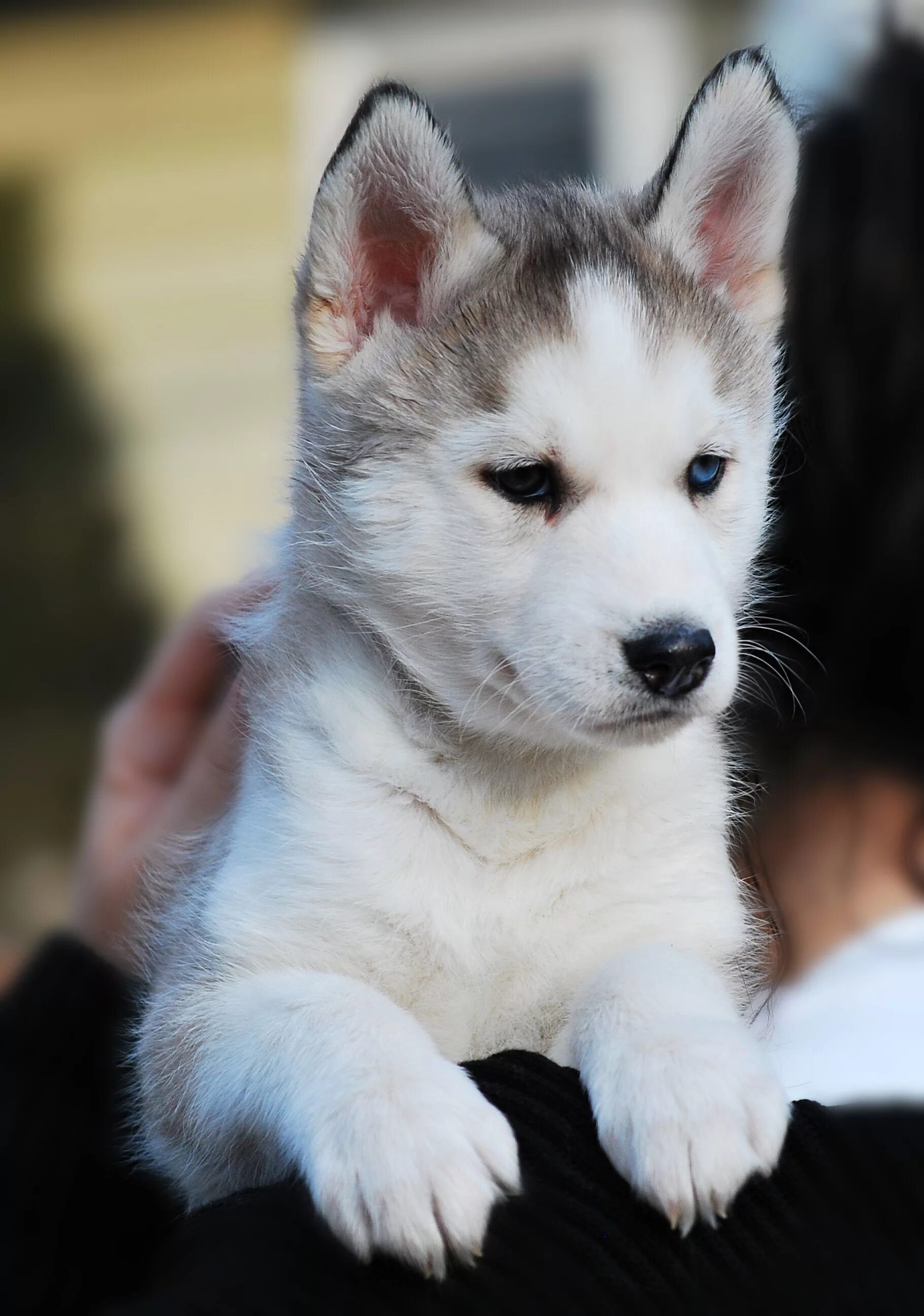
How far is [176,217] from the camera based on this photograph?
748cm

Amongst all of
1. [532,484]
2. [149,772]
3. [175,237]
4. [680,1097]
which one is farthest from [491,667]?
[175,237]

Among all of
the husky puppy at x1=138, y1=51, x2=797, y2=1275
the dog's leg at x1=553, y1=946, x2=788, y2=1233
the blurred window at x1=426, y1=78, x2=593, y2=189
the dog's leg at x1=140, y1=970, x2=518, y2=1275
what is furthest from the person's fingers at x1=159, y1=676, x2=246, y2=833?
the blurred window at x1=426, y1=78, x2=593, y2=189

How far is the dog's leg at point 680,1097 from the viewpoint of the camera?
158cm

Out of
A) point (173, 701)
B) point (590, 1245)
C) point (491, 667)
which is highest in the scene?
point (491, 667)

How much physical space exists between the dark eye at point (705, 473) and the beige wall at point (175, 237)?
16.0 feet

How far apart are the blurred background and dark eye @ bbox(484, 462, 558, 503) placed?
4855 mm

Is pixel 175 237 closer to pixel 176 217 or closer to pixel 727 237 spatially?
pixel 176 217

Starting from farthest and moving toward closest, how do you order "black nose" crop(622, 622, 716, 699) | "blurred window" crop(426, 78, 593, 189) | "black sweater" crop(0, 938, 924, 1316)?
1. "blurred window" crop(426, 78, 593, 189)
2. "black nose" crop(622, 622, 716, 699)
3. "black sweater" crop(0, 938, 924, 1316)

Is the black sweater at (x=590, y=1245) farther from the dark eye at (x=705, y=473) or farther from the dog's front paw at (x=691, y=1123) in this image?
the dark eye at (x=705, y=473)

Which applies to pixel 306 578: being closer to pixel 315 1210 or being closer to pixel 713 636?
pixel 713 636

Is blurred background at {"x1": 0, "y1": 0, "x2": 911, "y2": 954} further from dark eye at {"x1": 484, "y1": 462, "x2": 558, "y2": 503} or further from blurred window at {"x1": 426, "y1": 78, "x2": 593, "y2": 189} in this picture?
dark eye at {"x1": 484, "y1": 462, "x2": 558, "y2": 503}

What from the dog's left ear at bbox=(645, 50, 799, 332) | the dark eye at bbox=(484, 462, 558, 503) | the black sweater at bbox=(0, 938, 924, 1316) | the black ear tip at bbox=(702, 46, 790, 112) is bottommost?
the black sweater at bbox=(0, 938, 924, 1316)

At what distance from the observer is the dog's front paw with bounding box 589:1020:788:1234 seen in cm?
157

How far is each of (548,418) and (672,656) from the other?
42cm
